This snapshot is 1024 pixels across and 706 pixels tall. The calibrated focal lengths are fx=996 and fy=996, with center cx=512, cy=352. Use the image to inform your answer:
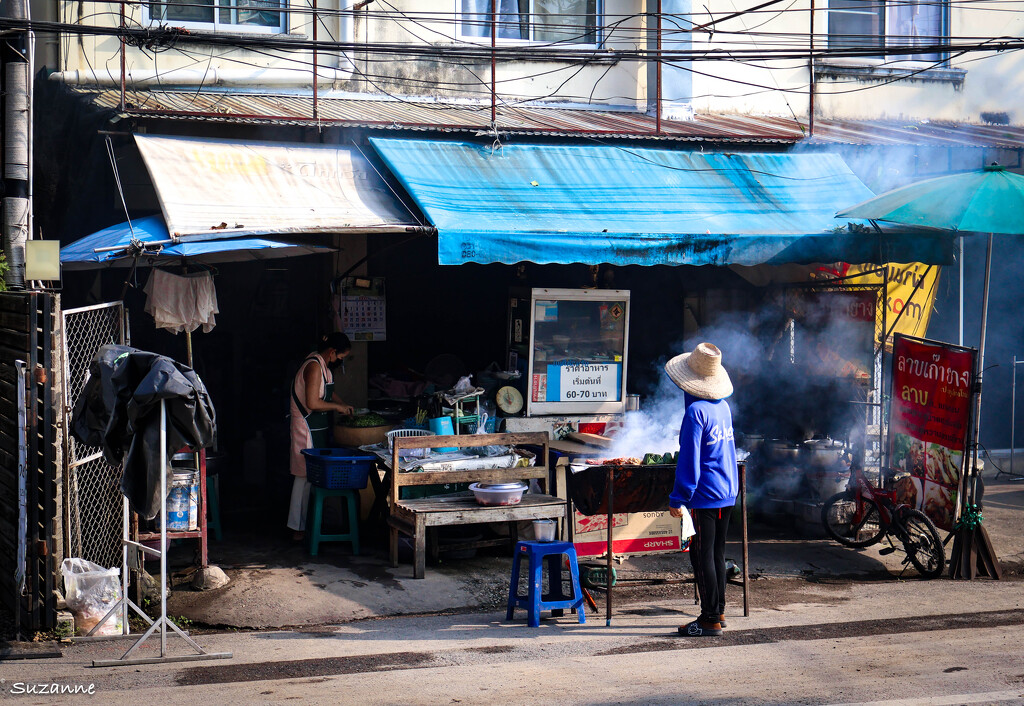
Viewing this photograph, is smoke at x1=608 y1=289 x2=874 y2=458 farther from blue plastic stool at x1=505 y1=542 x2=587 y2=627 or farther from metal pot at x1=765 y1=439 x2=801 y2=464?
blue plastic stool at x1=505 y1=542 x2=587 y2=627

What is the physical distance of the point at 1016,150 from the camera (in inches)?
469

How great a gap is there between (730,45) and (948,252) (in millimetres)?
4271

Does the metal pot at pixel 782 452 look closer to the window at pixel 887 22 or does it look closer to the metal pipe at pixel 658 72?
the metal pipe at pixel 658 72

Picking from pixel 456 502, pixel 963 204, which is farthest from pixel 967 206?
pixel 456 502

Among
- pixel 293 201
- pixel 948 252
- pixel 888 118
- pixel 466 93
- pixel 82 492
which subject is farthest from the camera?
pixel 888 118

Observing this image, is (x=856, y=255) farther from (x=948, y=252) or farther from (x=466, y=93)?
(x=466, y=93)

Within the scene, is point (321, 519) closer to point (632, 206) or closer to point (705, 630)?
point (705, 630)

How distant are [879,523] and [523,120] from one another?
219 inches

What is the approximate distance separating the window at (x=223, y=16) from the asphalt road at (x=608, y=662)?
274 inches

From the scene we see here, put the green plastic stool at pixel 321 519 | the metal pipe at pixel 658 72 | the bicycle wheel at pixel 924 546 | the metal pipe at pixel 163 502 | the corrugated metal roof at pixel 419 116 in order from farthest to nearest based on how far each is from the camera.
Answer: the metal pipe at pixel 658 72, the corrugated metal roof at pixel 419 116, the green plastic stool at pixel 321 519, the bicycle wheel at pixel 924 546, the metal pipe at pixel 163 502

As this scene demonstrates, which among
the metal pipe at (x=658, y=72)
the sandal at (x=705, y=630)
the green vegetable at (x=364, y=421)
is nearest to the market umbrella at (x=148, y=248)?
the green vegetable at (x=364, y=421)

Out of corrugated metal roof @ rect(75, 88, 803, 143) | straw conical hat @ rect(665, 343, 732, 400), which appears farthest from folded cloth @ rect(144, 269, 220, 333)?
straw conical hat @ rect(665, 343, 732, 400)

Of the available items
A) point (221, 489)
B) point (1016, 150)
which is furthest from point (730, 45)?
→ point (221, 489)

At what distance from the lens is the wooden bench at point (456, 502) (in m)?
8.11
